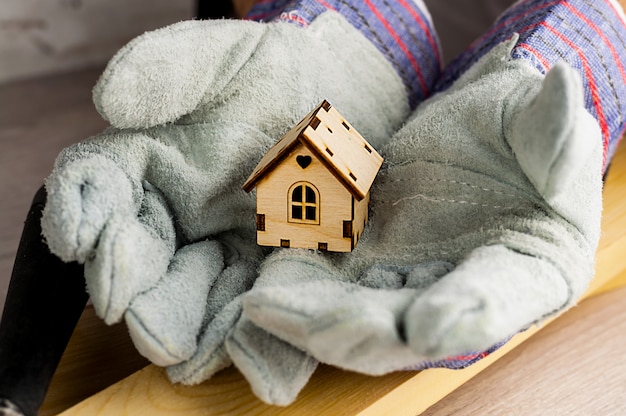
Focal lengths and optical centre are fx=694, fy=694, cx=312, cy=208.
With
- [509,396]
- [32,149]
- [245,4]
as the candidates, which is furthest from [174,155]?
[32,149]

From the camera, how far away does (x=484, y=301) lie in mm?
485

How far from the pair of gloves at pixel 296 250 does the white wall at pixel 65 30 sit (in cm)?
111

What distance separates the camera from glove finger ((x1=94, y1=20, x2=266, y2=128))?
2.03 feet

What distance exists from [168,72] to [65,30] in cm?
123

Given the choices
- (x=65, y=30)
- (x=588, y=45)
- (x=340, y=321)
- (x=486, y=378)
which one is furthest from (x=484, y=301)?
(x=65, y=30)

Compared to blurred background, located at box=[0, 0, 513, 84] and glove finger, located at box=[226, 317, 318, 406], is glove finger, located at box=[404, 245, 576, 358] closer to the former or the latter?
glove finger, located at box=[226, 317, 318, 406]

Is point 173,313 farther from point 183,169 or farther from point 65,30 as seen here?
point 65,30

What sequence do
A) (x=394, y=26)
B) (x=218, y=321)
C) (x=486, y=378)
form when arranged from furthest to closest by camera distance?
1. (x=394, y=26)
2. (x=486, y=378)
3. (x=218, y=321)

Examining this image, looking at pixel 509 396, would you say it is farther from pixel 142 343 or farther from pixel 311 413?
pixel 142 343

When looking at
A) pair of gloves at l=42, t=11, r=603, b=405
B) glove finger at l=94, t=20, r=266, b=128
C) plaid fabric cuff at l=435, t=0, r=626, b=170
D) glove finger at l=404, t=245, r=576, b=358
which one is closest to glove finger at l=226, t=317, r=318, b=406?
pair of gloves at l=42, t=11, r=603, b=405

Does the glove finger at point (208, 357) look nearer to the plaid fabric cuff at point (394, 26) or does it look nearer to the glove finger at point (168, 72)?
the glove finger at point (168, 72)

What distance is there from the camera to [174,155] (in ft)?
2.20

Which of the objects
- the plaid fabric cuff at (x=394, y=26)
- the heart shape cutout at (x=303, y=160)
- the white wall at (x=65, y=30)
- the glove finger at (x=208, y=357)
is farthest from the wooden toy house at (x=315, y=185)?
the white wall at (x=65, y=30)

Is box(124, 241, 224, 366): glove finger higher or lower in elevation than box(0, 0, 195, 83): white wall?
lower
